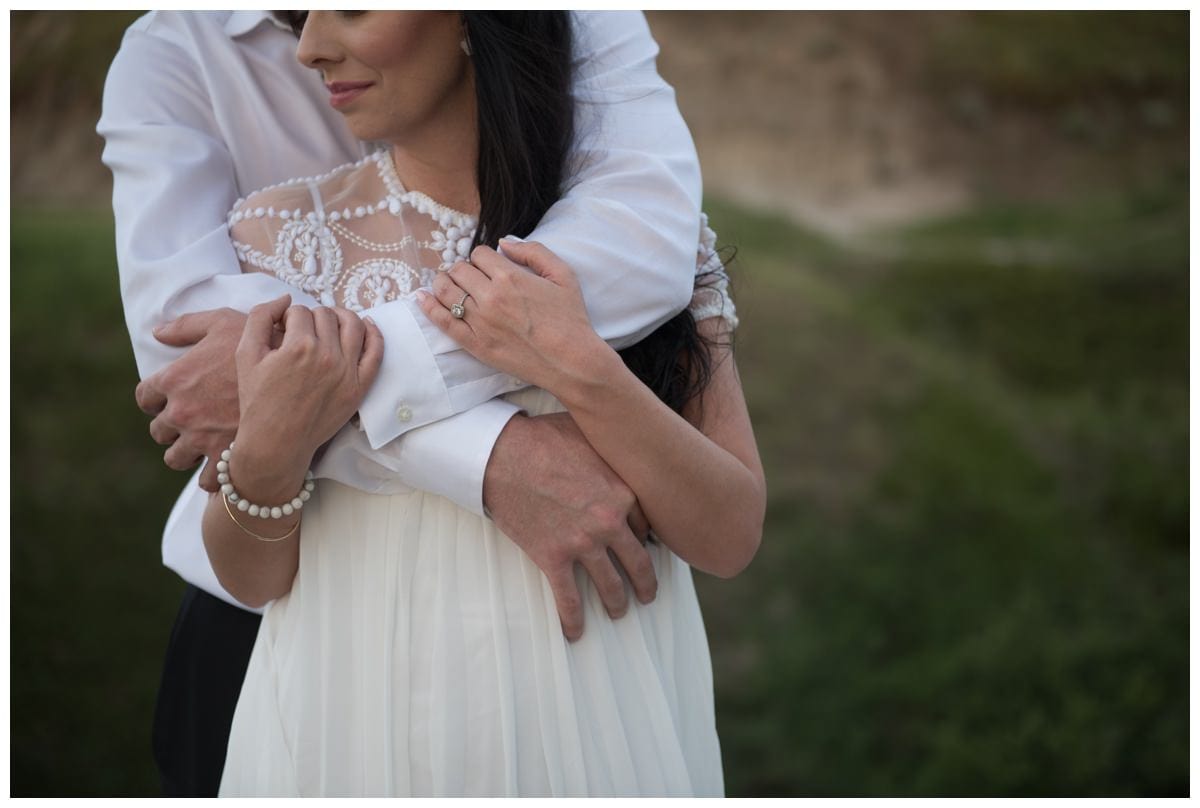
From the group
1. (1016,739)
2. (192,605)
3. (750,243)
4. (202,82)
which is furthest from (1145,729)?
(202,82)

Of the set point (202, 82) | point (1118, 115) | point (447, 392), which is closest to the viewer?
point (447, 392)

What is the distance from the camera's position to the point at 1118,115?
21.6ft

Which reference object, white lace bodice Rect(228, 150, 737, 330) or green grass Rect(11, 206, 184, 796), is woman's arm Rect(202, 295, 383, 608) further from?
green grass Rect(11, 206, 184, 796)

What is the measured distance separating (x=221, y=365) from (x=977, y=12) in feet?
20.2

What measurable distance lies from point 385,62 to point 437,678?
0.69 m

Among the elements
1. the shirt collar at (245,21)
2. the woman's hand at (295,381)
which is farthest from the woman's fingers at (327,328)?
the shirt collar at (245,21)

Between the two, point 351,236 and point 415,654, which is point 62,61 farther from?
point 415,654

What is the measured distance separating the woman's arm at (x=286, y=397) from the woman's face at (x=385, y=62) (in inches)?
10.2

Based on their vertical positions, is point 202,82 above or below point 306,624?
above

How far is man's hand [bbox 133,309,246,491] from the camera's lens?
4.27 ft

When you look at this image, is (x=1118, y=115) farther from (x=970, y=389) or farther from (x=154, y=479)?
(x=154, y=479)

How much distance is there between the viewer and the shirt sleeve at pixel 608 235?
130 centimetres

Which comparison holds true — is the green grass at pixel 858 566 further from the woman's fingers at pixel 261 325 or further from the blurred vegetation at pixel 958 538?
the woman's fingers at pixel 261 325

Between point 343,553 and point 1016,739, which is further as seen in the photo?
point 1016,739
